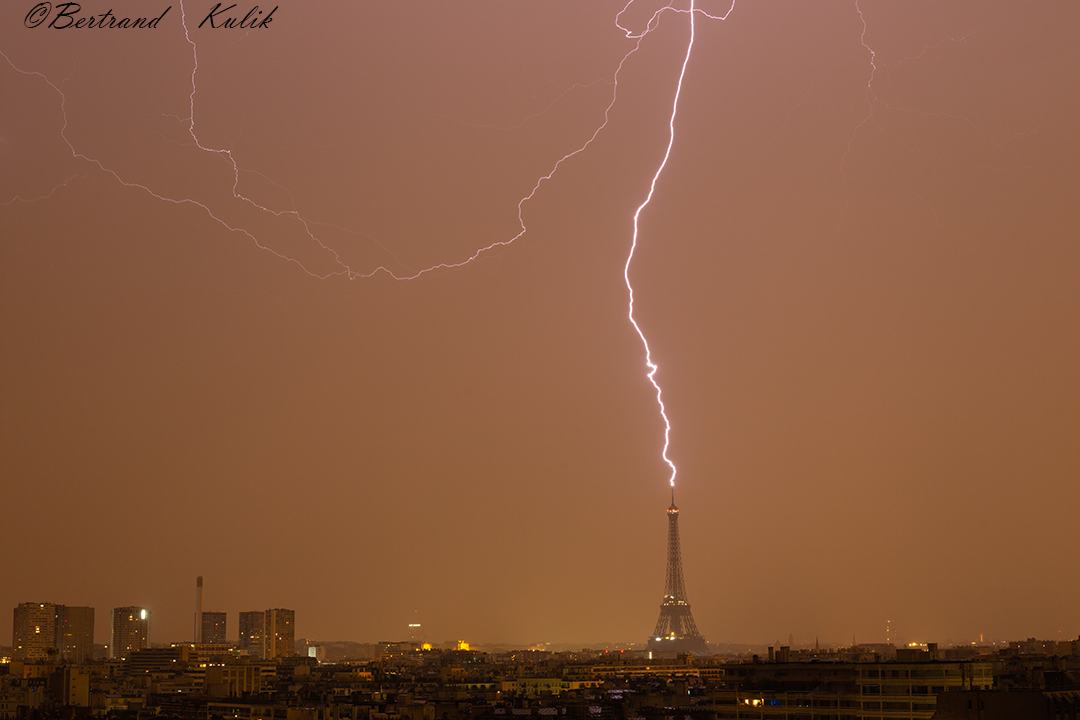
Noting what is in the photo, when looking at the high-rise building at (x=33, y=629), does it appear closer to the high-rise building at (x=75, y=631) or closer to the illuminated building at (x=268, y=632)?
the high-rise building at (x=75, y=631)

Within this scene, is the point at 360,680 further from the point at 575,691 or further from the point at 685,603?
the point at 685,603

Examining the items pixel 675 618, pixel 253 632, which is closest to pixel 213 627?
pixel 253 632

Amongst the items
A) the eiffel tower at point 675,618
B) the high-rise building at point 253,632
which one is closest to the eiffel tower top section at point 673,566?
the eiffel tower at point 675,618

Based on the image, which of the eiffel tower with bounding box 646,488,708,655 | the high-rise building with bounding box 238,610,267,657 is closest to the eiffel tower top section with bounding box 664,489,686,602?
the eiffel tower with bounding box 646,488,708,655

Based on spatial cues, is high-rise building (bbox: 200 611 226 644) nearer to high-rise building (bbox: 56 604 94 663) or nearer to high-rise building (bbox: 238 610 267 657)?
high-rise building (bbox: 238 610 267 657)

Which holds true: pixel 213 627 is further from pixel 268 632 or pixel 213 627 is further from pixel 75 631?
pixel 75 631

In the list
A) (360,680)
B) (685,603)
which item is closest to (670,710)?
(360,680)
